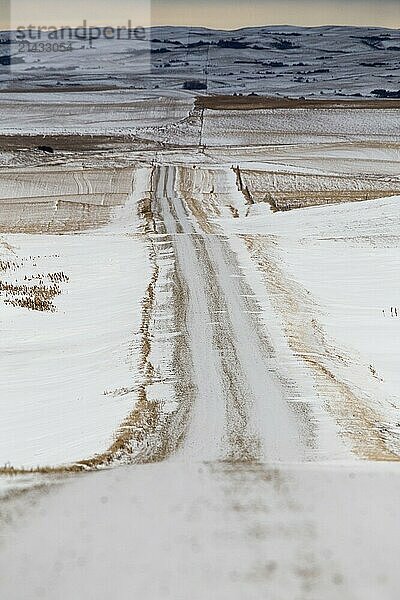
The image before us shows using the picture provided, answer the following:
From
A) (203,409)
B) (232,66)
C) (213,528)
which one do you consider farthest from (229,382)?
(232,66)

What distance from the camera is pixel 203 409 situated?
10344 millimetres

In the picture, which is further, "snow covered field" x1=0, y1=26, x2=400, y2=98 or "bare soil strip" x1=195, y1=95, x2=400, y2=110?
"snow covered field" x1=0, y1=26, x2=400, y2=98

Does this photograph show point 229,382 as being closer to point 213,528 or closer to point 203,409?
point 203,409

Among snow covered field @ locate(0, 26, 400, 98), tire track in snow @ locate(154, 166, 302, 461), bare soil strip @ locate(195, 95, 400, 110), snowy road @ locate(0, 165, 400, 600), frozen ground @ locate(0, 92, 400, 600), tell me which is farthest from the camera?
snow covered field @ locate(0, 26, 400, 98)

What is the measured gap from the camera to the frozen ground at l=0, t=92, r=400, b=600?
6055 mm

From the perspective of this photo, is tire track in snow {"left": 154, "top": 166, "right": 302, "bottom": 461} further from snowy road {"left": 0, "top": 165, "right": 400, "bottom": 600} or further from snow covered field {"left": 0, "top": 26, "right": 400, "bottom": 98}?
snow covered field {"left": 0, "top": 26, "right": 400, "bottom": 98}

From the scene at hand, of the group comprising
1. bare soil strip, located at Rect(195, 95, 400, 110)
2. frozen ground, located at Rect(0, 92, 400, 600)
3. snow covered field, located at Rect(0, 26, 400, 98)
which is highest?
snow covered field, located at Rect(0, 26, 400, 98)

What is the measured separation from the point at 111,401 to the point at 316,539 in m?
5.31

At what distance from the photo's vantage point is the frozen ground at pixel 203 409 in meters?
Result: 6.05

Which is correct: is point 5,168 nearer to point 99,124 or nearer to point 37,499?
point 99,124

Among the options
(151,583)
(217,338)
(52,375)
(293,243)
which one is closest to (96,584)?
(151,583)

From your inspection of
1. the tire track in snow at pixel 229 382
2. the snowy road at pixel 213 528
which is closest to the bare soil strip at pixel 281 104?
the tire track in snow at pixel 229 382

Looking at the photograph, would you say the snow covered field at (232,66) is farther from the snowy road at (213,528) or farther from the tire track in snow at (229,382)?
the snowy road at (213,528)

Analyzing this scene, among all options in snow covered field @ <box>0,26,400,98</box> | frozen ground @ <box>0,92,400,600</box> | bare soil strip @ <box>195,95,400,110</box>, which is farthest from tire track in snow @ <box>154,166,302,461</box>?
snow covered field @ <box>0,26,400,98</box>
